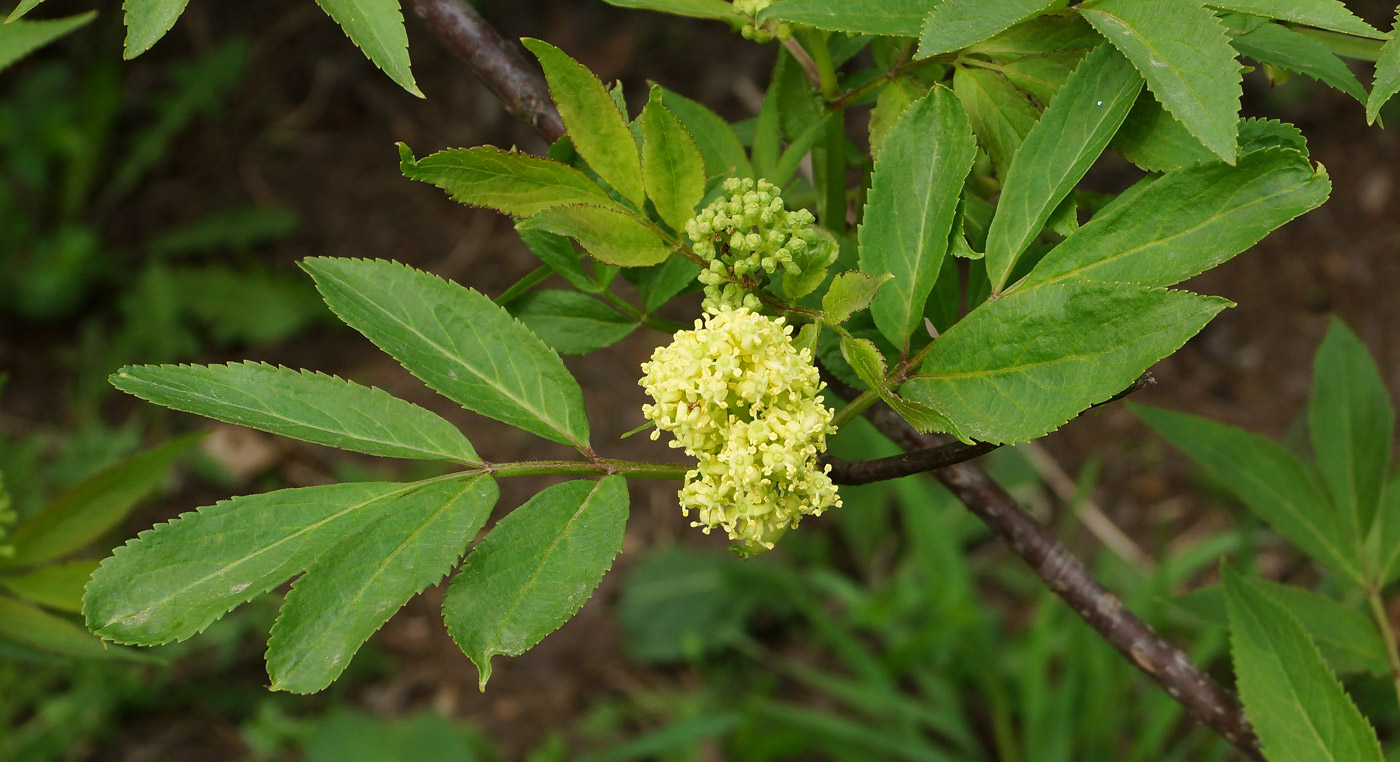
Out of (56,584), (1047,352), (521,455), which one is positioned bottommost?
(521,455)

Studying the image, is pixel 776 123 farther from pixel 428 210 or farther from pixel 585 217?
pixel 428 210

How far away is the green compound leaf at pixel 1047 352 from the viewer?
83 cm

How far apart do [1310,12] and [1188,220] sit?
0.19 meters

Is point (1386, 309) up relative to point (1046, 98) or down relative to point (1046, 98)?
down

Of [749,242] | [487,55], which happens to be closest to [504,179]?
[749,242]

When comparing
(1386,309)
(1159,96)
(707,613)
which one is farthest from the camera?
(1386,309)

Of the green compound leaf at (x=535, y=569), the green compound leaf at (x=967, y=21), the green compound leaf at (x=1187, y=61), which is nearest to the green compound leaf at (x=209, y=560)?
the green compound leaf at (x=535, y=569)

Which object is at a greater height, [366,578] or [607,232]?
[607,232]

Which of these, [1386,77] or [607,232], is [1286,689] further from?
[607,232]

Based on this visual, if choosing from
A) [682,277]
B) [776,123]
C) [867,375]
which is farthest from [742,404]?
[776,123]

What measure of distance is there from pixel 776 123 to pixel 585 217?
0.33m

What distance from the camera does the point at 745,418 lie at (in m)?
0.98

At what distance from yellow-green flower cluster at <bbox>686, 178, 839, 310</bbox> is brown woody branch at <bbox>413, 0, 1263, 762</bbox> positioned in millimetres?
310

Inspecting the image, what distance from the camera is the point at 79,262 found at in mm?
4074
